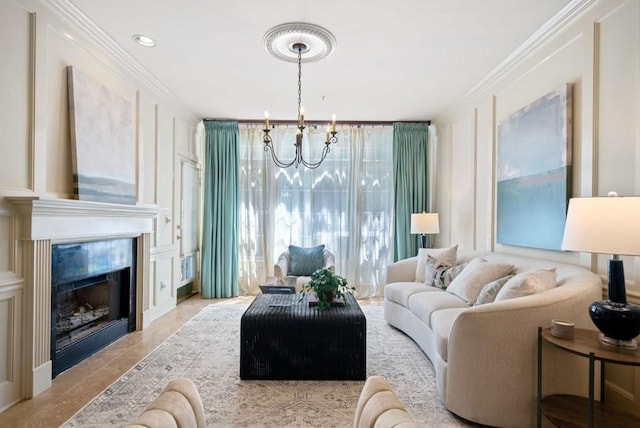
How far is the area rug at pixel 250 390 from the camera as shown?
6.65 feet

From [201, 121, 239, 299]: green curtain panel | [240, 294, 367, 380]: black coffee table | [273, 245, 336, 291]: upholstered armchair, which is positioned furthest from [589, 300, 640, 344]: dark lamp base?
[201, 121, 239, 299]: green curtain panel

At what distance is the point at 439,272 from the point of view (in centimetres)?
352

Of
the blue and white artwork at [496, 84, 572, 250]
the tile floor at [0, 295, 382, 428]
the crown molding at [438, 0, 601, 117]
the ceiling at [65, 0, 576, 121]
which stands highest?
the ceiling at [65, 0, 576, 121]

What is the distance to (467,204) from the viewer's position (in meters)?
4.21

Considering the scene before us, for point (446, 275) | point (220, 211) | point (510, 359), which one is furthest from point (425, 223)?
point (220, 211)

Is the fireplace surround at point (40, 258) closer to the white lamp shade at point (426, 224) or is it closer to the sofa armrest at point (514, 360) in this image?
the sofa armrest at point (514, 360)

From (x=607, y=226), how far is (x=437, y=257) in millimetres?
2181

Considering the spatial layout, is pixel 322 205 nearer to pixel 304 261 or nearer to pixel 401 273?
pixel 304 261

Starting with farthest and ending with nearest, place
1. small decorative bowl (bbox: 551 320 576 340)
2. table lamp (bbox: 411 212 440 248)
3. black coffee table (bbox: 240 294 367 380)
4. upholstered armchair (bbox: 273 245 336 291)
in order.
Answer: upholstered armchair (bbox: 273 245 336 291), table lamp (bbox: 411 212 440 248), black coffee table (bbox: 240 294 367 380), small decorative bowl (bbox: 551 320 576 340)

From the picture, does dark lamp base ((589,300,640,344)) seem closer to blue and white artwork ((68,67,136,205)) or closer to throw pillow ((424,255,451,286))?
throw pillow ((424,255,451,286))

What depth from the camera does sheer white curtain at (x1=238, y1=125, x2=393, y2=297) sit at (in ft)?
17.3

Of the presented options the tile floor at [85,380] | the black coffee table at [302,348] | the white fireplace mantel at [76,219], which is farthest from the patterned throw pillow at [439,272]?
the white fireplace mantel at [76,219]

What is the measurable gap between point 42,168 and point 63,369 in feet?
5.06

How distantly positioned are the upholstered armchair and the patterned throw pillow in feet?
4.52
